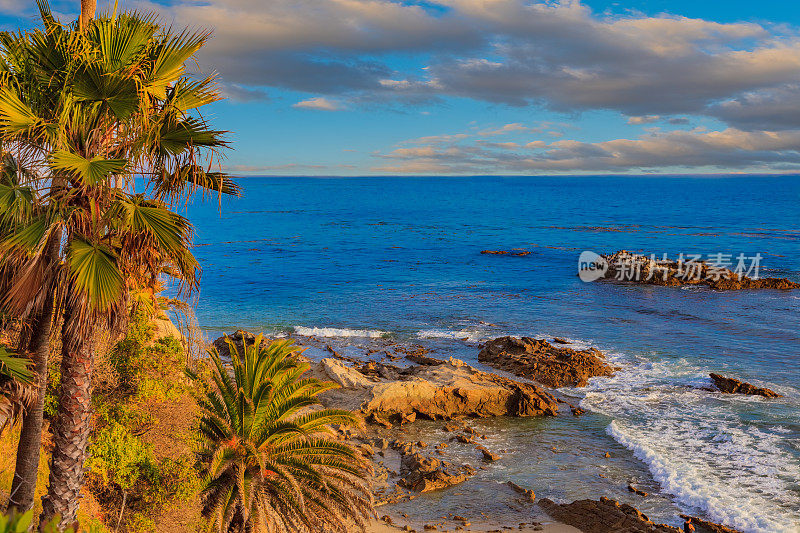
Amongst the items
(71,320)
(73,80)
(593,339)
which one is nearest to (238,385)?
(71,320)

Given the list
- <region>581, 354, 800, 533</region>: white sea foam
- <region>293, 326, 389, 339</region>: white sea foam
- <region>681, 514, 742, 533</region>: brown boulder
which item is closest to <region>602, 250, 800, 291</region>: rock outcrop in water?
<region>581, 354, 800, 533</region>: white sea foam

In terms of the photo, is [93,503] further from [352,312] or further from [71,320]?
[352,312]

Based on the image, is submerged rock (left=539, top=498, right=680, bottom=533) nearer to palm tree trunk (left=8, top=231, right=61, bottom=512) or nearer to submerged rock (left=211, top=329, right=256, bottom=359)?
palm tree trunk (left=8, top=231, right=61, bottom=512)

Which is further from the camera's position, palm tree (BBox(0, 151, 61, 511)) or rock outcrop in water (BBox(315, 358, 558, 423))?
rock outcrop in water (BBox(315, 358, 558, 423))

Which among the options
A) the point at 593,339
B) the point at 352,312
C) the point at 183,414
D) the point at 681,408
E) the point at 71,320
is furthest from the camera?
the point at 352,312

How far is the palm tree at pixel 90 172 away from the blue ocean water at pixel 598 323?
12.9 ft

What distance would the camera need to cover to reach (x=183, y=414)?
18062mm

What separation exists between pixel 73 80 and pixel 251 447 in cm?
862

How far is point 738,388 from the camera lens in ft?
94.1

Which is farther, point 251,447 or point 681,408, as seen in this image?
point 681,408

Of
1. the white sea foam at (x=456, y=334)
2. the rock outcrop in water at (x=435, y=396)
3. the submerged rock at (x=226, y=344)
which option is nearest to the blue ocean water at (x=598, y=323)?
the white sea foam at (x=456, y=334)

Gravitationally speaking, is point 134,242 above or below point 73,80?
below

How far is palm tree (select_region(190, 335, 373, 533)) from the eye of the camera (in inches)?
539

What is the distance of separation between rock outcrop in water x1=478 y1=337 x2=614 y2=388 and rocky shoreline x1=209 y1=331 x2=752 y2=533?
0.18ft
